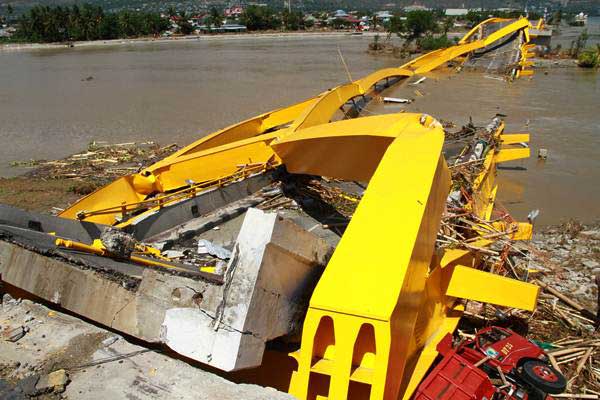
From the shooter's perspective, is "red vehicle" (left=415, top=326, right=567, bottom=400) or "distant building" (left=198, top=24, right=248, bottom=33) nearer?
"red vehicle" (left=415, top=326, right=567, bottom=400)

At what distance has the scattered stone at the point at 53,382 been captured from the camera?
7.86ft

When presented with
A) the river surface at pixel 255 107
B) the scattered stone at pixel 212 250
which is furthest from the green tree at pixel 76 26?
the scattered stone at pixel 212 250

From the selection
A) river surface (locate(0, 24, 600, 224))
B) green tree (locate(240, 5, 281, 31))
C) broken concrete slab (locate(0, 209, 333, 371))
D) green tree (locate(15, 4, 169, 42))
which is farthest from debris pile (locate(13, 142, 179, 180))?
green tree (locate(240, 5, 281, 31))

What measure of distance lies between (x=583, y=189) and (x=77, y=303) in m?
9.94

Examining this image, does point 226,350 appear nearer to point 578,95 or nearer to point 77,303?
point 77,303

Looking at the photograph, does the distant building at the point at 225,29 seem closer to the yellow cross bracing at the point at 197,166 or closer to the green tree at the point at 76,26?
the green tree at the point at 76,26

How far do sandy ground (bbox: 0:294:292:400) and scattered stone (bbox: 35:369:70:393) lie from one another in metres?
0.01

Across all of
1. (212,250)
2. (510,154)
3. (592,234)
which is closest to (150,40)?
(510,154)

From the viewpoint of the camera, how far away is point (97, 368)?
2.55m

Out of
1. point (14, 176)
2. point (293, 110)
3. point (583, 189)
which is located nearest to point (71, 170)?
point (14, 176)

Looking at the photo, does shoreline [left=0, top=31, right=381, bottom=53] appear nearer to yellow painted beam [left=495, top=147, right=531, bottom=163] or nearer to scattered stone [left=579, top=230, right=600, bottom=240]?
yellow painted beam [left=495, top=147, right=531, bottom=163]

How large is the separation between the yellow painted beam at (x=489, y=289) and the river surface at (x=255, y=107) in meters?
5.45

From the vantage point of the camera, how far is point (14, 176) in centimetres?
1049

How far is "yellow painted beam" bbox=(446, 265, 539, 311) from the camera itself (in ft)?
12.3
